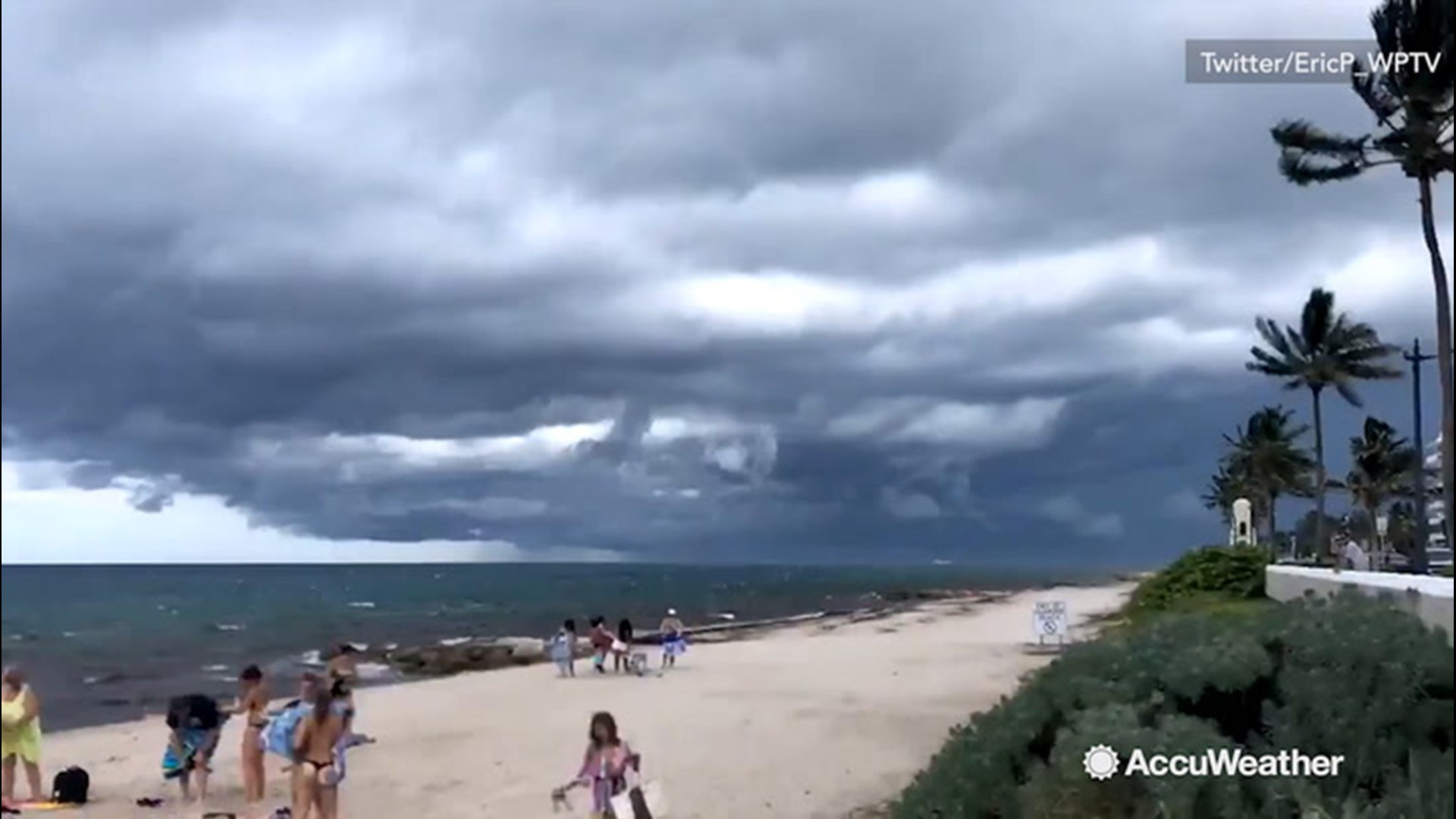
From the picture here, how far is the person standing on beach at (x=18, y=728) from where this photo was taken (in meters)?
4.57

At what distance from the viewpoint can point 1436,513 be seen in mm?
25000

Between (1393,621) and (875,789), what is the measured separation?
5.52m

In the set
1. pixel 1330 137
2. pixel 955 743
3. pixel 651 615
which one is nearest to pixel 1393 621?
pixel 955 743

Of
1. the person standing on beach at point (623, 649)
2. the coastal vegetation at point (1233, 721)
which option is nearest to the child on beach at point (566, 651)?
the person standing on beach at point (623, 649)

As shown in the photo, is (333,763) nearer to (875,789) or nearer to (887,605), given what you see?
(875,789)

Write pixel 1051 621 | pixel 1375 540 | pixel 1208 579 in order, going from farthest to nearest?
pixel 1375 540
pixel 1051 621
pixel 1208 579

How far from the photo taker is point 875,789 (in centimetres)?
1101

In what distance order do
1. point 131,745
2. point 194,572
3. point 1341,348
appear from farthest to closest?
point 1341,348, point 131,745, point 194,572

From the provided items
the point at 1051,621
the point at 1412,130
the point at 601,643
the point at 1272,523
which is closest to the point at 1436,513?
the point at 1051,621

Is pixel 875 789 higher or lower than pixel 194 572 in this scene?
lower

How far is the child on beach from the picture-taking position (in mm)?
22517

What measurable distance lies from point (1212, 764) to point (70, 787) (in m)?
6.71

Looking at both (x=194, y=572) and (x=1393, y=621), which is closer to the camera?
(x=1393, y=621)

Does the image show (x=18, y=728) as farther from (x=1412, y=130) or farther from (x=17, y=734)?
(x=1412, y=130)
